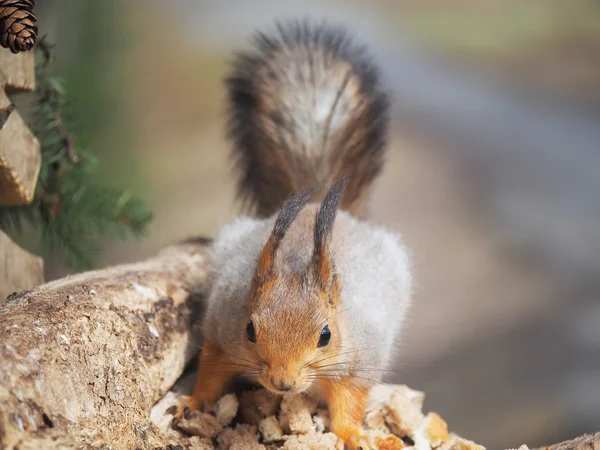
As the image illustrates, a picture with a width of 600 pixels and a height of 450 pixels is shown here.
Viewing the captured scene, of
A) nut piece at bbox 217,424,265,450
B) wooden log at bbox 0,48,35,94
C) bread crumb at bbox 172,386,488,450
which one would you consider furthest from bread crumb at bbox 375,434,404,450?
wooden log at bbox 0,48,35,94

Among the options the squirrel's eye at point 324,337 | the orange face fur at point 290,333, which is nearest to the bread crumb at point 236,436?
the orange face fur at point 290,333

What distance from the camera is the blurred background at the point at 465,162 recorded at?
2.14 meters

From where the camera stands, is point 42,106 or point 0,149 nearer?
point 0,149

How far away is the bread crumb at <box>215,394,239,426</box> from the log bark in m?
0.12

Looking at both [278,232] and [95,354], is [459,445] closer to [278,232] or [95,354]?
[278,232]

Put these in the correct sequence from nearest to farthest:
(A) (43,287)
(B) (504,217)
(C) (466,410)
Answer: (A) (43,287) < (C) (466,410) < (B) (504,217)

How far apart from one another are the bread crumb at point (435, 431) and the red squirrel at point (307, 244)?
132mm

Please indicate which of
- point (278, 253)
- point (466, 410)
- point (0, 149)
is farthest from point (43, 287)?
point (466, 410)

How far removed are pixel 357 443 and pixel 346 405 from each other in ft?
0.27

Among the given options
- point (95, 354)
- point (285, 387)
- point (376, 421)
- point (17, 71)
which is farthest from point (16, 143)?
point (376, 421)

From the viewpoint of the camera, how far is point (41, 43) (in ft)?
4.33

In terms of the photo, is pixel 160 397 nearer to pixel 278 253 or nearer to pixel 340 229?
pixel 278 253

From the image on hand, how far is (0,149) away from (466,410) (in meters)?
1.54

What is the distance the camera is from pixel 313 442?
1.12 meters
